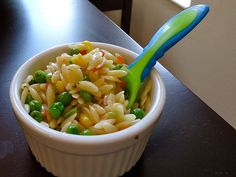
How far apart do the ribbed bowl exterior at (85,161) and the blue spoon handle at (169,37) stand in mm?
113

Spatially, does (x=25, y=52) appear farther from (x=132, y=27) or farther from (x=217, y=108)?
(x=132, y=27)

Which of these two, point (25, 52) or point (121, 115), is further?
point (25, 52)

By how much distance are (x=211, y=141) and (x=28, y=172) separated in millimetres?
276

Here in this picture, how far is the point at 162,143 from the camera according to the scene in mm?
457

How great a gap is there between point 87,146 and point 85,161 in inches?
1.2

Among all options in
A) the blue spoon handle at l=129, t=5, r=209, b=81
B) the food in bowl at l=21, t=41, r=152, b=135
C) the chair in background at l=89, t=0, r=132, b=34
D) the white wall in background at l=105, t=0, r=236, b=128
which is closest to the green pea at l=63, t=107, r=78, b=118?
the food in bowl at l=21, t=41, r=152, b=135

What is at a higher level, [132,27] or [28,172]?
[28,172]


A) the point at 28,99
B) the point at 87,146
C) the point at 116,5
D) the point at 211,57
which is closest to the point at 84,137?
the point at 87,146

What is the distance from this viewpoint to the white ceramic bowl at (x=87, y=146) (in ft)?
1.07

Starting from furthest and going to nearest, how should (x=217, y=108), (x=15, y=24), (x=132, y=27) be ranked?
1. (x=132, y=27)
2. (x=217, y=108)
3. (x=15, y=24)

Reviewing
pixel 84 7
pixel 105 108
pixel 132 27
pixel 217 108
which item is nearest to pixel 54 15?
pixel 84 7

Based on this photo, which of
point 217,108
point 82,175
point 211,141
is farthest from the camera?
point 217,108

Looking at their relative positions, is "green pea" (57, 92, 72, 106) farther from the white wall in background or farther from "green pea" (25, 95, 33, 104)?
the white wall in background

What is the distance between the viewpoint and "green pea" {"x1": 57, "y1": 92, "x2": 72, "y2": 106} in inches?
15.2
